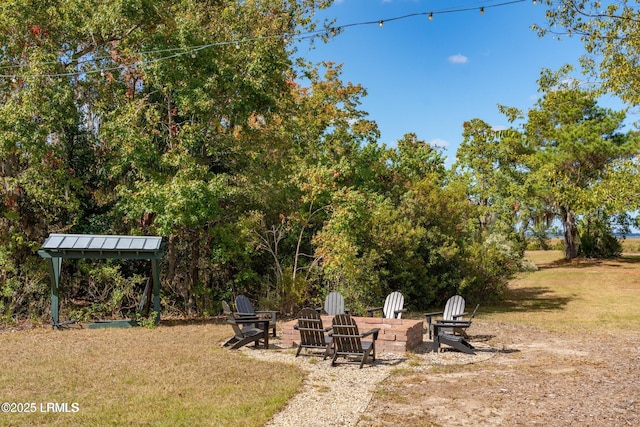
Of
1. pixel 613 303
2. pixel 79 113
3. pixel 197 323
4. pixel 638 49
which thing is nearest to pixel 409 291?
pixel 197 323

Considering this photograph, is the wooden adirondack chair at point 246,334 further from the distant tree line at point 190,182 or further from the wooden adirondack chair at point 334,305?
the distant tree line at point 190,182

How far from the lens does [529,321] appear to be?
479 inches

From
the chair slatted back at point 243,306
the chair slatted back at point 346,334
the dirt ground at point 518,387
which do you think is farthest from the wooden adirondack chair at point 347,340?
the chair slatted back at point 243,306

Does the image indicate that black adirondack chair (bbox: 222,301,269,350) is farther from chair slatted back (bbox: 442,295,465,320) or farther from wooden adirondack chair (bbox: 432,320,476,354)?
chair slatted back (bbox: 442,295,465,320)

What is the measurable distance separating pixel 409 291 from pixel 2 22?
468 inches

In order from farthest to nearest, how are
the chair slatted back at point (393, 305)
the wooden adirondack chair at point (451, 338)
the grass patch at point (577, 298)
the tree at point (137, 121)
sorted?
the grass patch at point (577, 298) < the tree at point (137, 121) < the chair slatted back at point (393, 305) < the wooden adirondack chair at point (451, 338)

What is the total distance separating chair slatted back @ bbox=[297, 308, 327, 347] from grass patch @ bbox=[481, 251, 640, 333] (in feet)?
19.2

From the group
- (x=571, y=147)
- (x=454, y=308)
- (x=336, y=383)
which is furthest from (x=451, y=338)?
(x=571, y=147)

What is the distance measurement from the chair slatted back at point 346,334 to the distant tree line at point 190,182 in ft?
14.9

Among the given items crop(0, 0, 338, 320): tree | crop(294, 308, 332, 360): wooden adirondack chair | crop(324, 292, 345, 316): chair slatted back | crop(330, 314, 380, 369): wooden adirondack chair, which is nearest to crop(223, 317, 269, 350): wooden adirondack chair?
crop(294, 308, 332, 360): wooden adirondack chair

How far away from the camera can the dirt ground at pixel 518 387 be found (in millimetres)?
4902

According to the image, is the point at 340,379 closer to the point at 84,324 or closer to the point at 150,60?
the point at 84,324

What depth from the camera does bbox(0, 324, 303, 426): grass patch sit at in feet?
16.1

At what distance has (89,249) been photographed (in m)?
10.9
